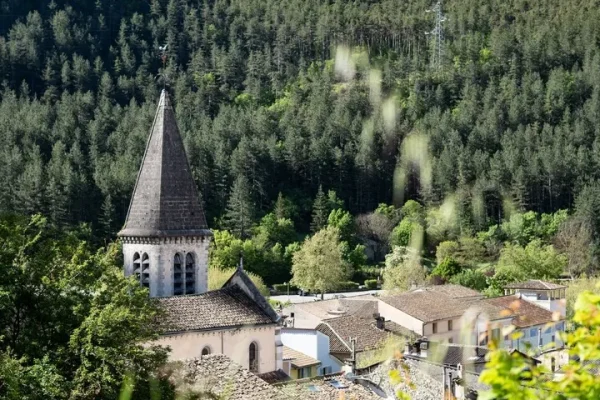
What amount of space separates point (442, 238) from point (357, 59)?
5080 centimetres

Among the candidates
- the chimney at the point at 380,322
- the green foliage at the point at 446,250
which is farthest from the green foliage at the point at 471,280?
the chimney at the point at 380,322

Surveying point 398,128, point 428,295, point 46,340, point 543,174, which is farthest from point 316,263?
point 46,340

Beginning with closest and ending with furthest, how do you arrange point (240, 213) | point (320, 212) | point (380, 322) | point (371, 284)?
point (380, 322) → point (371, 284) → point (240, 213) → point (320, 212)

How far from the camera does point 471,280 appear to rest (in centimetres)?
8450

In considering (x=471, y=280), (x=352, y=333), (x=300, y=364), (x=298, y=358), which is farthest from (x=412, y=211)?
(x=300, y=364)

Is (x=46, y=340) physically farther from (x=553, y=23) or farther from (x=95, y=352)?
(x=553, y=23)

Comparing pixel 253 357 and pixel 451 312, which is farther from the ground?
pixel 253 357

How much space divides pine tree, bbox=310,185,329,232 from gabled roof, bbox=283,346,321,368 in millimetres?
57813

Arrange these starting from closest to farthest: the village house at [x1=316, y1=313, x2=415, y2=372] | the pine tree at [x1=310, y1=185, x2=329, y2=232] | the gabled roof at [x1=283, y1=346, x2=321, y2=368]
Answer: the gabled roof at [x1=283, y1=346, x2=321, y2=368]
the village house at [x1=316, y1=313, x2=415, y2=372]
the pine tree at [x1=310, y1=185, x2=329, y2=232]

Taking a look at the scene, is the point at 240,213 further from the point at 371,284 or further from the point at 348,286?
the point at 371,284

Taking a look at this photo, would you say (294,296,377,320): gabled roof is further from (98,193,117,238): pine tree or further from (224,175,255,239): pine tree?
(224,175,255,239): pine tree

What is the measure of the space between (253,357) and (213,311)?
198 cm

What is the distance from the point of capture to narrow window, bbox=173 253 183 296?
39.0 m

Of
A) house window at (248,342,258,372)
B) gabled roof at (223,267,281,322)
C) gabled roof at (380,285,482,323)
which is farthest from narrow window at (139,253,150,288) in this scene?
gabled roof at (380,285,482,323)
